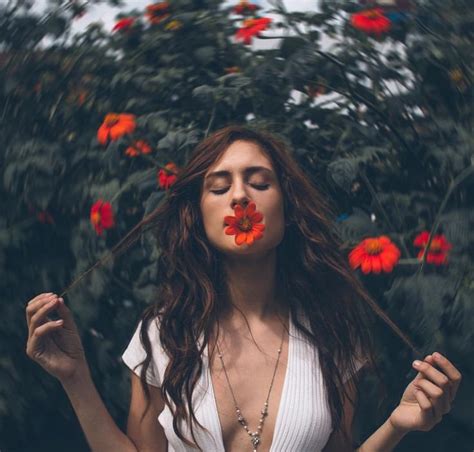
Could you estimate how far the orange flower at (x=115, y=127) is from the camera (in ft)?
7.54

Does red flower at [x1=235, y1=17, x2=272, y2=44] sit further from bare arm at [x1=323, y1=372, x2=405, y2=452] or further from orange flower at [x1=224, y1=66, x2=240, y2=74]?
bare arm at [x1=323, y1=372, x2=405, y2=452]

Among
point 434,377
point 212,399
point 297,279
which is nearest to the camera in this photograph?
point 434,377

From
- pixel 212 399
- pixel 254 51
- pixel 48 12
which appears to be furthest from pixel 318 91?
pixel 212 399

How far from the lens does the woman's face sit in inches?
78.8

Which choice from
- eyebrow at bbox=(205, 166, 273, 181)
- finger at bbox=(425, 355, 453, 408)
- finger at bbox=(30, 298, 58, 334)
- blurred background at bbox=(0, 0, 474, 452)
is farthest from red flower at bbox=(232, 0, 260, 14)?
finger at bbox=(425, 355, 453, 408)

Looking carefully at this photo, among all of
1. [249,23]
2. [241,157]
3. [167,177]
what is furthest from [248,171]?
[249,23]

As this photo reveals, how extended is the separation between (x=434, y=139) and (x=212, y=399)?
85 cm

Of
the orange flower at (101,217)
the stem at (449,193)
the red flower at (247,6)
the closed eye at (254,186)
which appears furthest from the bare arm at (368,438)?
the red flower at (247,6)

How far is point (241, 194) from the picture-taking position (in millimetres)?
1983

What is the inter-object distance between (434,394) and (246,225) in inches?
19.8

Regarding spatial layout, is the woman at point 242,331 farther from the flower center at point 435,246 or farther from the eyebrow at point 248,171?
the flower center at point 435,246

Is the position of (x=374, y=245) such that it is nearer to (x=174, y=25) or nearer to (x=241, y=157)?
(x=241, y=157)

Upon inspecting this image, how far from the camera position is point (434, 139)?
7.63 ft

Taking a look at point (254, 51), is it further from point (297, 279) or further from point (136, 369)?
point (136, 369)
